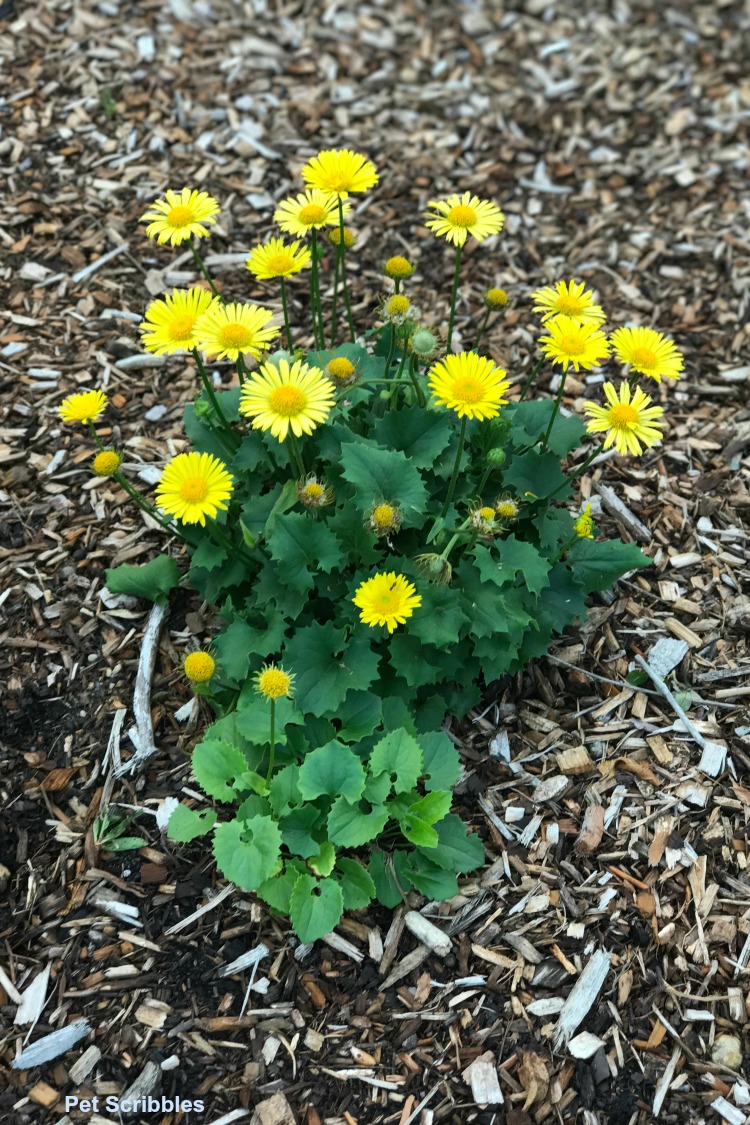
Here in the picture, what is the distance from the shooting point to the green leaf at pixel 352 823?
8.87 feet

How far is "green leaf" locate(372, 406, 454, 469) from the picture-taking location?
10.2ft

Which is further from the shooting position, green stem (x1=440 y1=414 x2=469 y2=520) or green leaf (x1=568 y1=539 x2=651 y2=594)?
green leaf (x1=568 y1=539 x2=651 y2=594)

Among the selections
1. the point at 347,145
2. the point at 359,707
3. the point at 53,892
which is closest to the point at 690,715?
the point at 359,707

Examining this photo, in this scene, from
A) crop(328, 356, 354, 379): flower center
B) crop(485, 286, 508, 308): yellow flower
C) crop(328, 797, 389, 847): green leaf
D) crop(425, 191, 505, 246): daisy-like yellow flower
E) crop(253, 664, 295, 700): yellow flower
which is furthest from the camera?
crop(485, 286, 508, 308): yellow flower

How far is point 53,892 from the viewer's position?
9.48 feet

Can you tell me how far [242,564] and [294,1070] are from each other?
156cm

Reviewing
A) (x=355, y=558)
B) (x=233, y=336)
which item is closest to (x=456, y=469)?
(x=355, y=558)

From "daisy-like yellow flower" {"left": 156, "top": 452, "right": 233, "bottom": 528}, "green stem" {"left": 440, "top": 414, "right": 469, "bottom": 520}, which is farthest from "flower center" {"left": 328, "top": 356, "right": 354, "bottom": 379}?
"daisy-like yellow flower" {"left": 156, "top": 452, "right": 233, "bottom": 528}

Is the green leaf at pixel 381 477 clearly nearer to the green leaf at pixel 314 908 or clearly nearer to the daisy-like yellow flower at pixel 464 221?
the daisy-like yellow flower at pixel 464 221

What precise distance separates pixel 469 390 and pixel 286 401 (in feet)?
1.76

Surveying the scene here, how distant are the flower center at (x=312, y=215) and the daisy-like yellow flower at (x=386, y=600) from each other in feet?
3.96

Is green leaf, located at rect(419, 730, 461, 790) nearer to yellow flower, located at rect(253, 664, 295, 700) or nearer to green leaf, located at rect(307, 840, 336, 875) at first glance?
green leaf, located at rect(307, 840, 336, 875)

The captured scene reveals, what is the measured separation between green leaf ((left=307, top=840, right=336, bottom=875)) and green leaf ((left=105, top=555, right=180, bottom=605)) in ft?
3.75

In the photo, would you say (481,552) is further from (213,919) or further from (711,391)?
(711,391)
